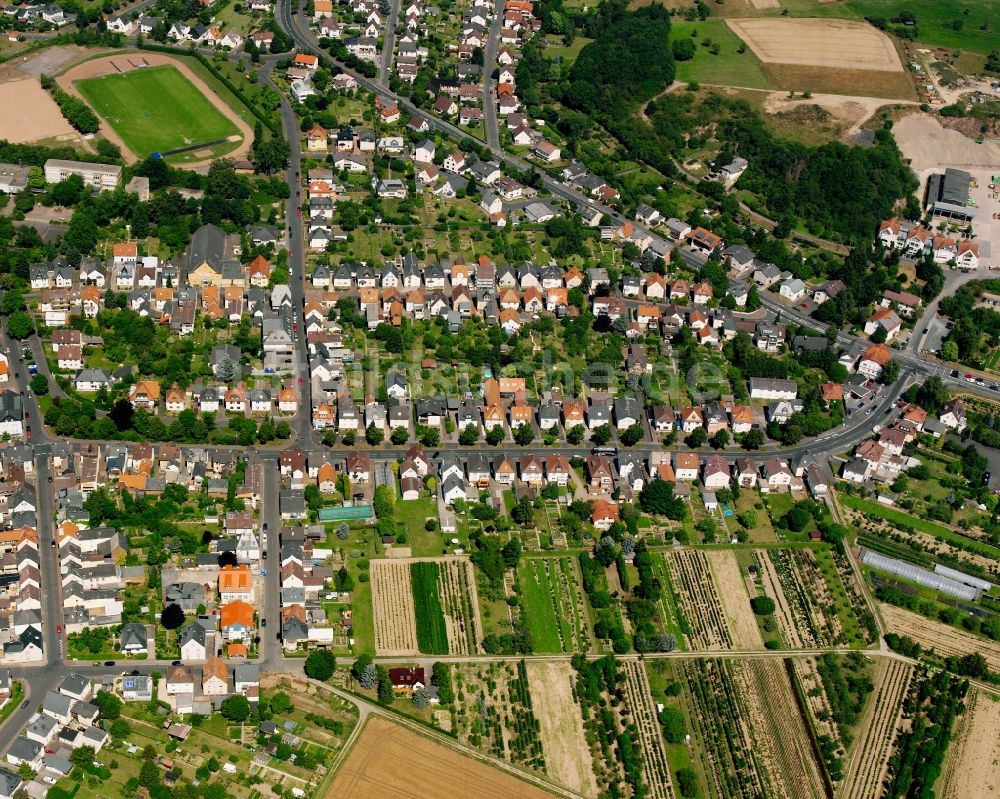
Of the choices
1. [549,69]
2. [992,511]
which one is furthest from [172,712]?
[549,69]

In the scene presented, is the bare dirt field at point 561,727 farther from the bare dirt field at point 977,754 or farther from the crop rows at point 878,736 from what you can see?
the bare dirt field at point 977,754

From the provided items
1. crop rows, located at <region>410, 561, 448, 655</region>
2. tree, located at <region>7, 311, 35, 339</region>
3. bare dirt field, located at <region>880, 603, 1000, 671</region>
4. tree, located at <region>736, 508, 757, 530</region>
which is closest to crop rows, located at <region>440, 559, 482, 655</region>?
crop rows, located at <region>410, 561, 448, 655</region>

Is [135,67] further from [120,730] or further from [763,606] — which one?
[763,606]

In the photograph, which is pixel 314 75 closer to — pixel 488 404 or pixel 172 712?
pixel 488 404

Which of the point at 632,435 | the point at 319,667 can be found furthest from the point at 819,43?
the point at 319,667

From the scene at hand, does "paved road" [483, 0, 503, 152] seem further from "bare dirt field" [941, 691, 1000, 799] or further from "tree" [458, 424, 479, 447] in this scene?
"bare dirt field" [941, 691, 1000, 799]

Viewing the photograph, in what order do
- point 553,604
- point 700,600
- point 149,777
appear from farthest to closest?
point 700,600, point 553,604, point 149,777
